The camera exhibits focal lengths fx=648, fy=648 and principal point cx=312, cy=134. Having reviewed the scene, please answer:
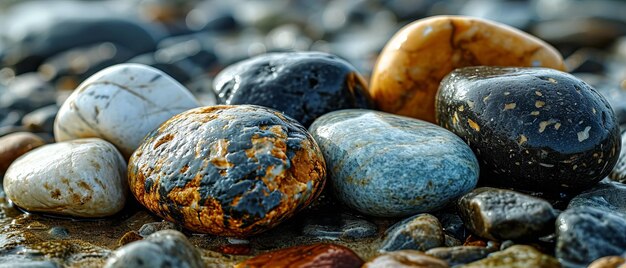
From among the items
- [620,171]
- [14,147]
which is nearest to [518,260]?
[620,171]

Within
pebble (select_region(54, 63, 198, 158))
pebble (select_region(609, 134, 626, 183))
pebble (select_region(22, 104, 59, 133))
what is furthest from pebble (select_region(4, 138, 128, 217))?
pebble (select_region(609, 134, 626, 183))

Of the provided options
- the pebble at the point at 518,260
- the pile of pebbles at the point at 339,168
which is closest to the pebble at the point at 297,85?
the pile of pebbles at the point at 339,168

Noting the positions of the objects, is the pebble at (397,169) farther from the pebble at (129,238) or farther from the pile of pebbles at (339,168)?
the pebble at (129,238)

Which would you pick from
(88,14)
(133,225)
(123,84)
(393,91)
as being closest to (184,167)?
(133,225)

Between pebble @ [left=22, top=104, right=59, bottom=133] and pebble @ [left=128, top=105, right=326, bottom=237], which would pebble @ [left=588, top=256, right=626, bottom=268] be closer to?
pebble @ [left=128, top=105, right=326, bottom=237]

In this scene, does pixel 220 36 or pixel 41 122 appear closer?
pixel 41 122

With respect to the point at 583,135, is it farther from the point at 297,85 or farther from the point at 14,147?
the point at 14,147

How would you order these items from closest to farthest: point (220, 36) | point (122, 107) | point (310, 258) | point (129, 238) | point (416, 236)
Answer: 1. point (310, 258)
2. point (416, 236)
3. point (129, 238)
4. point (122, 107)
5. point (220, 36)

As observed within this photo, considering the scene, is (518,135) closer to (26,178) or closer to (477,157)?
(477,157)
